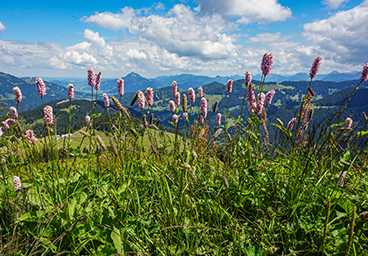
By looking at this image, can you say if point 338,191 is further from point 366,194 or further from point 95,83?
point 95,83

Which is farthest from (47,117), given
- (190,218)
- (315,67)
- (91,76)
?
(315,67)

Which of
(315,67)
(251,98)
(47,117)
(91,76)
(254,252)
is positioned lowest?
(254,252)

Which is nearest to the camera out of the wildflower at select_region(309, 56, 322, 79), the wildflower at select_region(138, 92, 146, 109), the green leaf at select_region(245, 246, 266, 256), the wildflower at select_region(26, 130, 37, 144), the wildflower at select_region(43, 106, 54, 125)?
the green leaf at select_region(245, 246, 266, 256)

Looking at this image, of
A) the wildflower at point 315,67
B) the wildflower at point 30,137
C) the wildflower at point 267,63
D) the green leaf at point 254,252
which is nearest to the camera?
the green leaf at point 254,252

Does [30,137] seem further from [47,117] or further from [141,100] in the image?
[141,100]

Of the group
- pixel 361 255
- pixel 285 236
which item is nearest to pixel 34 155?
pixel 285 236

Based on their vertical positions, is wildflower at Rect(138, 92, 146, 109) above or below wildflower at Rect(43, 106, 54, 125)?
above

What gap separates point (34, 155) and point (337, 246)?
5.89m

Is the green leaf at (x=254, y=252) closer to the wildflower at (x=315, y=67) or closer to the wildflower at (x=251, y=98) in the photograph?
the wildflower at (x=251, y=98)

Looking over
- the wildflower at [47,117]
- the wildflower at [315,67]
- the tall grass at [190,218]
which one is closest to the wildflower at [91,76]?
the tall grass at [190,218]

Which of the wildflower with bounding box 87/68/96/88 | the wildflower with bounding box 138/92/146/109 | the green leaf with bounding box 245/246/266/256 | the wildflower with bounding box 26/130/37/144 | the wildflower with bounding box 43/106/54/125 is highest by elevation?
the wildflower with bounding box 87/68/96/88

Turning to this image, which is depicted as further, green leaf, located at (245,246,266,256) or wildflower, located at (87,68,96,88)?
wildflower, located at (87,68,96,88)

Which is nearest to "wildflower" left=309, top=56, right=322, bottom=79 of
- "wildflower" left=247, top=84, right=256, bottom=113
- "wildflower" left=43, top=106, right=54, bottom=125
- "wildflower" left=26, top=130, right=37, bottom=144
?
"wildflower" left=247, top=84, right=256, bottom=113

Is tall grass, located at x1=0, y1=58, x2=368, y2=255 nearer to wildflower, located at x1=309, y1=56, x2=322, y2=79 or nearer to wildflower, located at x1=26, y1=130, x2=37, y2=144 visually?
wildflower, located at x1=26, y1=130, x2=37, y2=144
